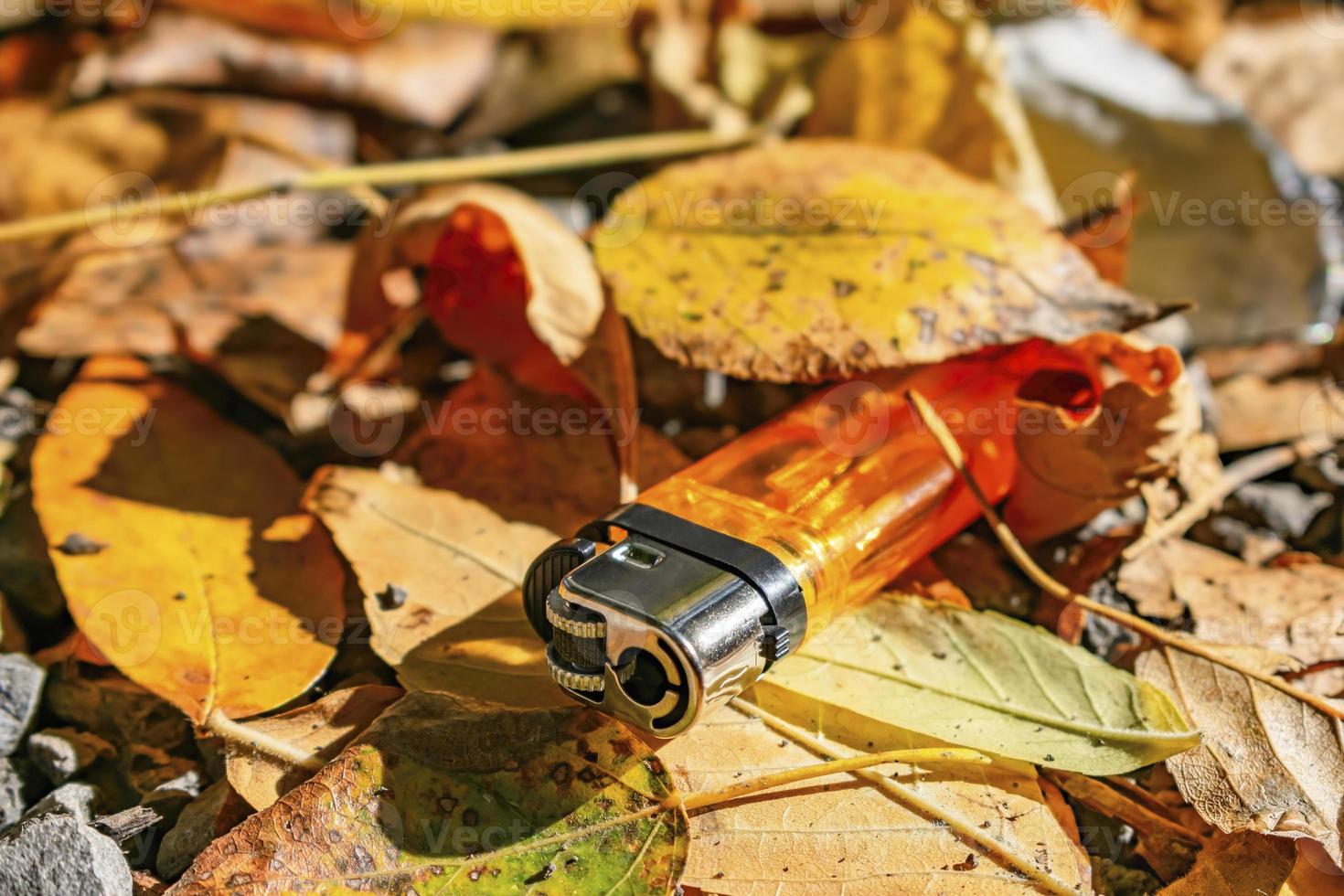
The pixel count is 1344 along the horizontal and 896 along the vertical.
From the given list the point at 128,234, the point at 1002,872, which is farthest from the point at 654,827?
the point at 128,234

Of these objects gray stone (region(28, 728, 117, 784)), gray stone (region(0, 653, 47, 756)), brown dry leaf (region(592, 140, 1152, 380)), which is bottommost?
gray stone (region(28, 728, 117, 784))

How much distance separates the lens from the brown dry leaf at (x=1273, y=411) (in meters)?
1.82

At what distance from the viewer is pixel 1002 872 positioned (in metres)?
1.22

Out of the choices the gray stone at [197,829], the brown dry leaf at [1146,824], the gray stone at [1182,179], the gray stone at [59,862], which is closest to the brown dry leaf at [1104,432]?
the brown dry leaf at [1146,824]

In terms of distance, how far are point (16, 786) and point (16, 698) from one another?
117 millimetres

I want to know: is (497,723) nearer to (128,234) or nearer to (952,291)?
(952,291)

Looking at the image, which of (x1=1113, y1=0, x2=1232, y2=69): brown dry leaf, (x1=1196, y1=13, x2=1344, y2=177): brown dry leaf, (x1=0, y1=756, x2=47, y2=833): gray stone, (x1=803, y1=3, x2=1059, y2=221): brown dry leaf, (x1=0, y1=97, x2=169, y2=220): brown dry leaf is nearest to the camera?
(x1=0, y1=756, x2=47, y2=833): gray stone

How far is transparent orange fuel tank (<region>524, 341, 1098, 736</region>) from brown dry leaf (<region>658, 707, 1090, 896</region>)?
13cm

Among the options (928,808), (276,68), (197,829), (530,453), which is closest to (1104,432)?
(928,808)

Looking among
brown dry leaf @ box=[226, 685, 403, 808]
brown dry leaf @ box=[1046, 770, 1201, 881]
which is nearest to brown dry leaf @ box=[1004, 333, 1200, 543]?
brown dry leaf @ box=[1046, 770, 1201, 881]

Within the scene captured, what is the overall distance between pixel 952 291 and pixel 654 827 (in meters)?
0.81

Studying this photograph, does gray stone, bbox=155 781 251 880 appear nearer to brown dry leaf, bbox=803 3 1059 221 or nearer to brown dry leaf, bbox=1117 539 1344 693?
brown dry leaf, bbox=1117 539 1344 693

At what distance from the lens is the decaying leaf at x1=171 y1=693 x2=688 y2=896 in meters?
1.16

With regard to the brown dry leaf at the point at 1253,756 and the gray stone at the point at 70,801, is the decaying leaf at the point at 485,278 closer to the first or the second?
the gray stone at the point at 70,801
